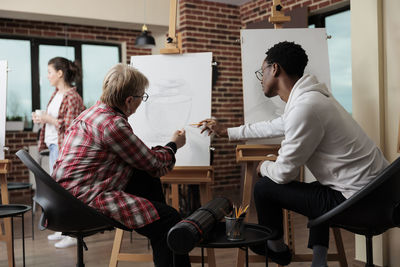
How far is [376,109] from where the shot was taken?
2.49 m

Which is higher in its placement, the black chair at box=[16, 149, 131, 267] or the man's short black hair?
the man's short black hair

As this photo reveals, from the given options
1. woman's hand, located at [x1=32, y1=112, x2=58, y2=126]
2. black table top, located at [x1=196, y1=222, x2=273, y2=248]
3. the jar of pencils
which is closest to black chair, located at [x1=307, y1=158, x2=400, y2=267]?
black table top, located at [x1=196, y1=222, x2=273, y2=248]

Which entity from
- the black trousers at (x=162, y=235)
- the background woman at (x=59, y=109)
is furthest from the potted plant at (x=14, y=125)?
the black trousers at (x=162, y=235)

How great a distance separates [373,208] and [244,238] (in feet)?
1.75

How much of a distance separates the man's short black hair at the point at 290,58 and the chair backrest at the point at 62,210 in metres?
1.05

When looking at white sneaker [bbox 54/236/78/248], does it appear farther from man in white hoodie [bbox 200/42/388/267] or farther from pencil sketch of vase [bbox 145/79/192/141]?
man in white hoodie [bbox 200/42/388/267]

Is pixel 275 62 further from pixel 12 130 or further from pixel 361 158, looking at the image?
pixel 12 130

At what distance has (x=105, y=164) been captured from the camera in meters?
1.82

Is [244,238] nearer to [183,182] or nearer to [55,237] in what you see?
[183,182]

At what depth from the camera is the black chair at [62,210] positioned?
169 centimetres

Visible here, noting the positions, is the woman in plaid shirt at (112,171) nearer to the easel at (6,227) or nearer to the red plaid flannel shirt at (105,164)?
the red plaid flannel shirt at (105,164)

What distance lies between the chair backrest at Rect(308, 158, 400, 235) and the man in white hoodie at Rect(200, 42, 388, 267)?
0.11 metres

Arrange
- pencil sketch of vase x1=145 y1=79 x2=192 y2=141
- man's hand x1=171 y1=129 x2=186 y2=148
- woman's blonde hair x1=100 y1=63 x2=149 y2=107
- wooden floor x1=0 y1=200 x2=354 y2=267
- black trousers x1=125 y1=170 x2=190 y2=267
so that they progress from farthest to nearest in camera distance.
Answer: wooden floor x1=0 y1=200 x2=354 y2=267
pencil sketch of vase x1=145 y1=79 x2=192 y2=141
man's hand x1=171 y1=129 x2=186 y2=148
woman's blonde hair x1=100 y1=63 x2=149 y2=107
black trousers x1=125 y1=170 x2=190 y2=267

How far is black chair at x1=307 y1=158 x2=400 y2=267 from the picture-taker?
1.60 m
